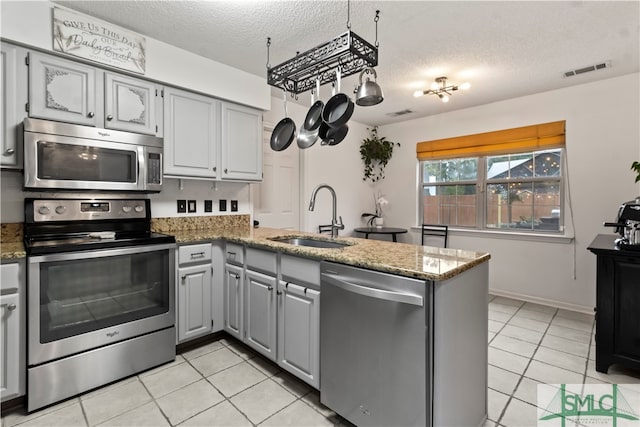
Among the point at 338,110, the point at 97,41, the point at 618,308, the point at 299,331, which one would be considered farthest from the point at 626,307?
the point at 97,41

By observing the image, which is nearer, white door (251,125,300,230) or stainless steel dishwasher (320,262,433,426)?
stainless steel dishwasher (320,262,433,426)

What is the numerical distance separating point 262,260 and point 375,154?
129 inches

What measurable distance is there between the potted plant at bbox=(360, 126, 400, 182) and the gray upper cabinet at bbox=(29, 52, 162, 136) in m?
3.19

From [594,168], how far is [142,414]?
4522 mm

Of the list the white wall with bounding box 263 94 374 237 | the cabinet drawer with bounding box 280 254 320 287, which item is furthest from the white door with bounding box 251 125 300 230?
the cabinet drawer with bounding box 280 254 320 287

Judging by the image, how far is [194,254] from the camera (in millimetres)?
2471

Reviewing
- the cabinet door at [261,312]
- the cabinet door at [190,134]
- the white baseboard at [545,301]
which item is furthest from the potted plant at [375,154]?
the cabinet door at [261,312]

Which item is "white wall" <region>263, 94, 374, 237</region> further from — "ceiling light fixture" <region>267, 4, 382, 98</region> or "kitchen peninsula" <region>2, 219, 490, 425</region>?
"ceiling light fixture" <region>267, 4, 382, 98</region>

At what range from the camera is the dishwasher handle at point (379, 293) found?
1336 mm

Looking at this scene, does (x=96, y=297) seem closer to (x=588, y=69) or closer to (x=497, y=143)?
(x=497, y=143)

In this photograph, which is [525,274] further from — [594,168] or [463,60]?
[463,60]

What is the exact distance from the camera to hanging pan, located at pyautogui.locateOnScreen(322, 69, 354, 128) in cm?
182

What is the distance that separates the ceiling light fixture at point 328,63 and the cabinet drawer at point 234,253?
48.9 inches

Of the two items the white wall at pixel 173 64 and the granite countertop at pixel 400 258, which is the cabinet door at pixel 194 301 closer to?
the granite countertop at pixel 400 258
